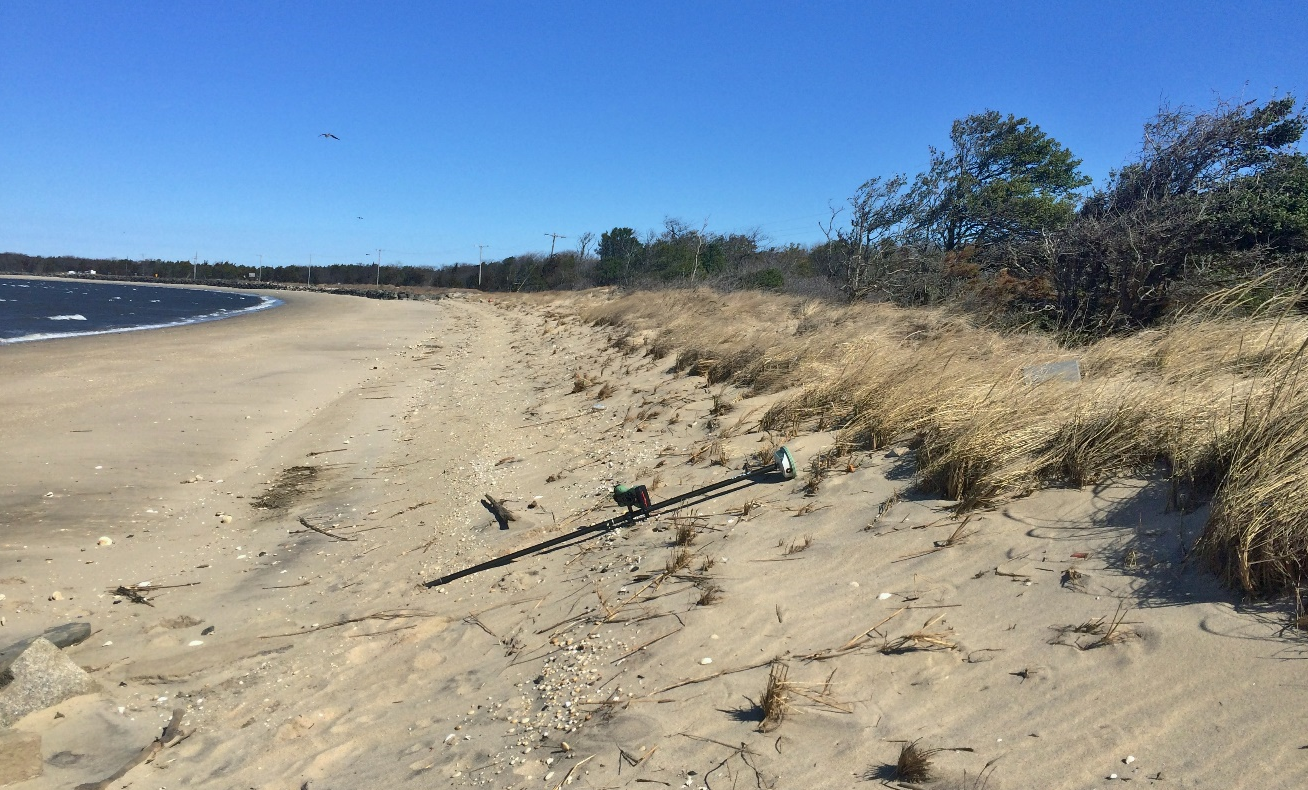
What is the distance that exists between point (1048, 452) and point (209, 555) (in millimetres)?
6078

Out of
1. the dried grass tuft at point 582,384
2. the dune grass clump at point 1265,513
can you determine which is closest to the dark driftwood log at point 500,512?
the dune grass clump at point 1265,513

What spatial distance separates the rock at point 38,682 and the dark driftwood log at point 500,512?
265cm

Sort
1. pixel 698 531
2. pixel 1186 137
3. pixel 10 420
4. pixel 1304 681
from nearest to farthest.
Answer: pixel 1304 681, pixel 698 531, pixel 10 420, pixel 1186 137

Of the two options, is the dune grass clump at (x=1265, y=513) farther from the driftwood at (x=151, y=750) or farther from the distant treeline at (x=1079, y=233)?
the driftwood at (x=151, y=750)

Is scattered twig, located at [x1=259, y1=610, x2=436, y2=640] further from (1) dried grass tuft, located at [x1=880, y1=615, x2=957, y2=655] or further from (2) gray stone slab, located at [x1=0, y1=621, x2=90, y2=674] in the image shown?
(1) dried grass tuft, located at [x1=880, y1=615, x2=957, y2=655]

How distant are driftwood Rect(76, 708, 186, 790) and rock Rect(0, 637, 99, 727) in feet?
1.86

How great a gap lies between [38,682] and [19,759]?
510 millimetres

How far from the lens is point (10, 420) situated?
1020 cm

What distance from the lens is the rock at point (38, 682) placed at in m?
3.71

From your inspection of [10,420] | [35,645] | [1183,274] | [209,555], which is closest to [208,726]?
[35,645]

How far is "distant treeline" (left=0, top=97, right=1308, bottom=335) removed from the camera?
8.97 m

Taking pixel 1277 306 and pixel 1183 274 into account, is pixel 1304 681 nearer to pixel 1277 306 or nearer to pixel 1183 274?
pixel 1277 306

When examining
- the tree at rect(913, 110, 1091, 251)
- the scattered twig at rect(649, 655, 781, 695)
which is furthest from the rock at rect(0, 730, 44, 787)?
the tree at rect(913, 110, 1091, 251)

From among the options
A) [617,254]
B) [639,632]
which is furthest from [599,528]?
[617,254]
